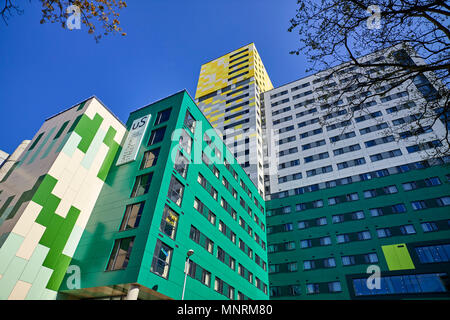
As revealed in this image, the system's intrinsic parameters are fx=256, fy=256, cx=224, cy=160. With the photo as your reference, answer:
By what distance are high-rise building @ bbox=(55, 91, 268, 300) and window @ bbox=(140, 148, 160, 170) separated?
14 cm

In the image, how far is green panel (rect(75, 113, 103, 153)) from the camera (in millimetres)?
26172

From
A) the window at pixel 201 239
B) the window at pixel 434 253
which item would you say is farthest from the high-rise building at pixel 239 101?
the window at pixel 434 253

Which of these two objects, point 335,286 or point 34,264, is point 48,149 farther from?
point 335,286

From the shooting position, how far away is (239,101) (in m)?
67.9

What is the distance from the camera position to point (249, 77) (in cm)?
7225

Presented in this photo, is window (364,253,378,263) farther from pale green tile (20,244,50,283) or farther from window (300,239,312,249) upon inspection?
pale green tile (20,244,50,283)

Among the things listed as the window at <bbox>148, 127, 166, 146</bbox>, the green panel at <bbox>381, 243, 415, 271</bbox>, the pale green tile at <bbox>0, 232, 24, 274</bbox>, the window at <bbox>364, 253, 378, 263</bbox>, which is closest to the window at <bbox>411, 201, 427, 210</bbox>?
the green panel at <bbox>381, 243, 415, 271</bbox>

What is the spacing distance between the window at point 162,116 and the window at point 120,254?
1430cm

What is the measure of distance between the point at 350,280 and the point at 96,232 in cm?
3414

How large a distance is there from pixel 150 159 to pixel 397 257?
35570 millimetres

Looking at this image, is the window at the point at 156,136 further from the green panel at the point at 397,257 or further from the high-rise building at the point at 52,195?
the green panel at the point at 397,257

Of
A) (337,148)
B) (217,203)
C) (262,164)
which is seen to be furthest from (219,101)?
(217,203)

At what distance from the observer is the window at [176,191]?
2413 centimetres
